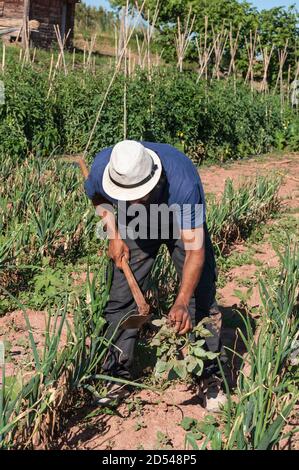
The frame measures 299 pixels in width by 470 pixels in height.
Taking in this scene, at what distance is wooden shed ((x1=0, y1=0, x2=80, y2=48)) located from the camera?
18547mm

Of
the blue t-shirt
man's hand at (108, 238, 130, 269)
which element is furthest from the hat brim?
man's hand at (108, 238, 130, 269)

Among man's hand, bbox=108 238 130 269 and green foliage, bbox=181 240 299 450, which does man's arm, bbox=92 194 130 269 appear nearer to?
→ man's hand, bbox=108 238 130 269

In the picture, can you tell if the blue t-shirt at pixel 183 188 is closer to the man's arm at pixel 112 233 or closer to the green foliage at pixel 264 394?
the man's arm at pixel 112 233

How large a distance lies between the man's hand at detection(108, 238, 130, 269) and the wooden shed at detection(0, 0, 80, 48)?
1581cm

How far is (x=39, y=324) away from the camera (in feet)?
12.8

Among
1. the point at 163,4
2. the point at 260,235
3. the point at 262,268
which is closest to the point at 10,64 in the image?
the point at 260,235

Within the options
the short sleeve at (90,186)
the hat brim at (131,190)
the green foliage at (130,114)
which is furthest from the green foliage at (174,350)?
the green foliage at (130,114)

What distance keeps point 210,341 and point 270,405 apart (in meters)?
0.59

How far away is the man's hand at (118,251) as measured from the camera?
305cm

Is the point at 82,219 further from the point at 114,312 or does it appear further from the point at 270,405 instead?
the point at 270,405

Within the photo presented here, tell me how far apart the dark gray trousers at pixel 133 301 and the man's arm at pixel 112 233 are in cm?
5

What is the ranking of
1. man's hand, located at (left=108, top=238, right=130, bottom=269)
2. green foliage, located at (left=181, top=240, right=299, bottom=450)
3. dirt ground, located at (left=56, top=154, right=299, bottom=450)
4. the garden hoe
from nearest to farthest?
green foliage, located at (left=181, top=240, right=299, bottom=450), dirt ground, located at (left=56, top=154, right=299, bottom=450), the garden hoe, man's hand, located at (left=108, top=238, right=130, bottom=269)

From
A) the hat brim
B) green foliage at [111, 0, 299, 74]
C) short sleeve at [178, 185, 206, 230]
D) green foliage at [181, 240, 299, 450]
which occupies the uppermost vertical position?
green foliage at [111, 0, 299, 74]

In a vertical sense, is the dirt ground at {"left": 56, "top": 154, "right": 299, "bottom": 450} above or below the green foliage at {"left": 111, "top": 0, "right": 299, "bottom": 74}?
below
